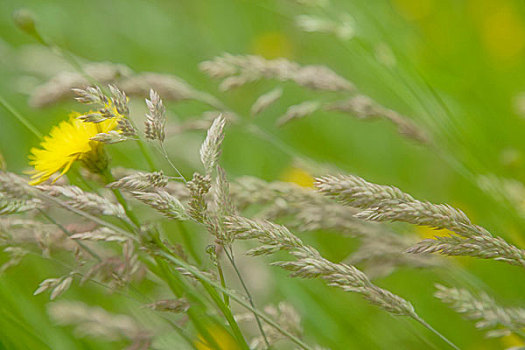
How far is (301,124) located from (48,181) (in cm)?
155

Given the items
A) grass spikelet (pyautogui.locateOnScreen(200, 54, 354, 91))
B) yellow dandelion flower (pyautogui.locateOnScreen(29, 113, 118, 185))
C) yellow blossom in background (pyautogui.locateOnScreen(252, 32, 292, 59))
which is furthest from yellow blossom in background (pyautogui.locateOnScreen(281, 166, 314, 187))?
yellow dandelion flower (pyautogui.locateOnScreen(29, 113, 118, 185))

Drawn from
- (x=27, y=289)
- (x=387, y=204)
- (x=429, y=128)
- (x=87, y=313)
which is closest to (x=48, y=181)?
(x=87, y=313)

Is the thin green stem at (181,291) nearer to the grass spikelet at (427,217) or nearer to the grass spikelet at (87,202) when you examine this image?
the grass spikelet at (87,202)

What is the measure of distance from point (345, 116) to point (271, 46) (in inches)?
24.2

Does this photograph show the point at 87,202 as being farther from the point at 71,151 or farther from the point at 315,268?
the point at 315,268

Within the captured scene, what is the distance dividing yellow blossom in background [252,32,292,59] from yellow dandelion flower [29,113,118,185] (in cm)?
191

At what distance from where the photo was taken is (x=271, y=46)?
2.84m

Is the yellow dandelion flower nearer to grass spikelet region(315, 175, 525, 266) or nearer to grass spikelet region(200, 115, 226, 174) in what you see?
grass spikelet region(200, 115, 226, 174)

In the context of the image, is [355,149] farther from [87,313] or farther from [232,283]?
[87,313]

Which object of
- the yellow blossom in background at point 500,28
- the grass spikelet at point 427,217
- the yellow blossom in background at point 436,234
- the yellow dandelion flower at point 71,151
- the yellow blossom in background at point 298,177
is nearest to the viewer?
the grass spikelet at point 427,217

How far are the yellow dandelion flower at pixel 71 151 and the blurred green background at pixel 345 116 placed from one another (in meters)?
0.27

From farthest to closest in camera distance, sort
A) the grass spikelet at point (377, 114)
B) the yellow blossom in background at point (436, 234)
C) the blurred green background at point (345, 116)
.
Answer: the yellow blossom in background at point (436, 234) → the blurred green background at point (345, 116) → the grass spikelet at point (377, 114)

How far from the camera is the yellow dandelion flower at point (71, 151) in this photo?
91 centimetres

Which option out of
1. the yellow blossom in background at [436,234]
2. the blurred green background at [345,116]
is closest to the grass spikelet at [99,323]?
the blurred green background at [345,116]
